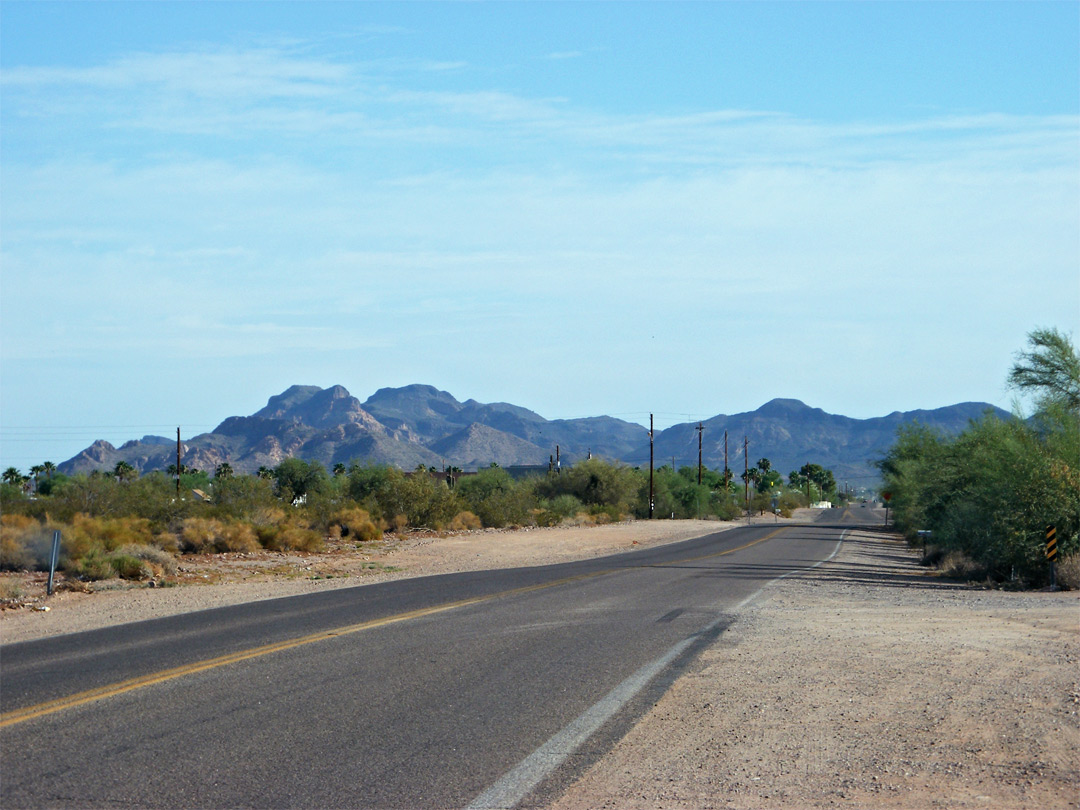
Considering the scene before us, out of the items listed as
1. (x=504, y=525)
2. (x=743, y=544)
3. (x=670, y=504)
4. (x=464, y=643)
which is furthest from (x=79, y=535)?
(x=670, y=504)

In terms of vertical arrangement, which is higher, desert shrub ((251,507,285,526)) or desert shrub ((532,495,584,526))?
desert shrub ((251,507,285,526))

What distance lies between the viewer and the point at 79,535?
25.4 meters

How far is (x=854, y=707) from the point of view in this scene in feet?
27.8

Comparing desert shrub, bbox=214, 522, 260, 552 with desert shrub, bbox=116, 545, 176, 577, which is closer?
desert shrub, bbox=116, 545, 176, 577

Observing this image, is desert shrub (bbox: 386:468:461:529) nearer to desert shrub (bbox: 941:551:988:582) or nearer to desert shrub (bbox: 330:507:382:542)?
desert shrub (bbox: 330:507:382:542)

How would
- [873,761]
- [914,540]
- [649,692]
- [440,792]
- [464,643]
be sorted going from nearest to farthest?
[440,792] < [873,761] < [649,692] < [464,643] < [914,540]

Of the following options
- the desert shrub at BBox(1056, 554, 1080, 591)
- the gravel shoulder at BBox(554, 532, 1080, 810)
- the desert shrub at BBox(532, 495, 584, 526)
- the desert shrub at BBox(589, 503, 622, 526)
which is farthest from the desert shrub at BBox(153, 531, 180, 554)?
the desert shrub at BBox(589, 503, 622, 526)

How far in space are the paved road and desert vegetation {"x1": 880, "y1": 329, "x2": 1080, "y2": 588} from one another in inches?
410

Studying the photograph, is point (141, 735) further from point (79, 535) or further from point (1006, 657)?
point (79, 535)

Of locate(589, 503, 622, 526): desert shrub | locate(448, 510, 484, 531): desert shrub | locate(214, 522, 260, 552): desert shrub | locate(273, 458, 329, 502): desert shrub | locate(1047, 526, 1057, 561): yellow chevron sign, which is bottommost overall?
locate(589, 503, 622, 526): desert shrub

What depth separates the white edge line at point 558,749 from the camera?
5.96 metres

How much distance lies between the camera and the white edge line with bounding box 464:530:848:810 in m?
5.96

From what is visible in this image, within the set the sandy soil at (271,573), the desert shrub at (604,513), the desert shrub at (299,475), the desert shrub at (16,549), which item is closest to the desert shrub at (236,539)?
the sandy soil at (271,573)

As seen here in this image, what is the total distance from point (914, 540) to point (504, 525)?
22.1m
